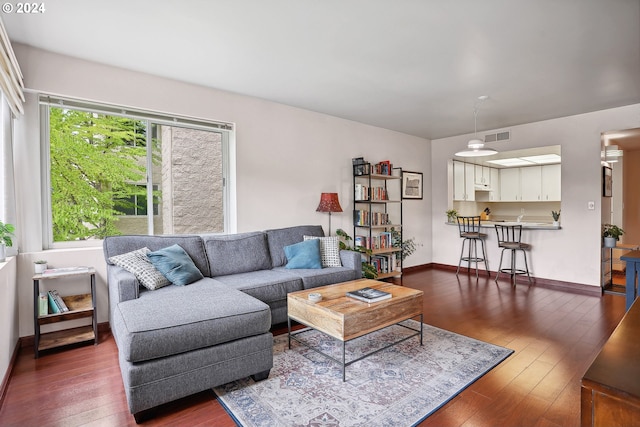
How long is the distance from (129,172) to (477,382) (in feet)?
11.8

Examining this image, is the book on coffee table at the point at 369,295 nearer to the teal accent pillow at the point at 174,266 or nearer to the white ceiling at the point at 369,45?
the teal accent pillow at the point at 174,266

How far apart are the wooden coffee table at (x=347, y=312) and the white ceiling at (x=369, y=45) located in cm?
206

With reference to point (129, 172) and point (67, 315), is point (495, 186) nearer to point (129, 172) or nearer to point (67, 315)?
point (129, 172)

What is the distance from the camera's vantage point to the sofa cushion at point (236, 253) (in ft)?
11.1

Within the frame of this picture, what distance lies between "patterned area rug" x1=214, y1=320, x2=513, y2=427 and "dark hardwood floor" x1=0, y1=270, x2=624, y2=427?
112 mm

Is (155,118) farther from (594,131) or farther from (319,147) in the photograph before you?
(594,131)

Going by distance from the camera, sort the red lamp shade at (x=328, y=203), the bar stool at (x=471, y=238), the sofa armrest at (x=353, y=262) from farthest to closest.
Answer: the bar stool at (x=471, y=238), the red lamp shade at (x=328, y=203), the sofa armrest at (x=353, y=262)

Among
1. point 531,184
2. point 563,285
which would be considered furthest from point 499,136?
point 563,285

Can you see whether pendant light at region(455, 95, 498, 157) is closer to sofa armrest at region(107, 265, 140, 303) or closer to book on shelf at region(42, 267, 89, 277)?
sofa armrest at region(107, 265, 140, 303)

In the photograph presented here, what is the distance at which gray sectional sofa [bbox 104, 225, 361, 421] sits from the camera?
179 centimetres

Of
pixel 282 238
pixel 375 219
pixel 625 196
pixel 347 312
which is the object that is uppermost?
pixel 625 196

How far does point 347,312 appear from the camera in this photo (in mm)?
2258

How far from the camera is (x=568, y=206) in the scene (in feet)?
15.6

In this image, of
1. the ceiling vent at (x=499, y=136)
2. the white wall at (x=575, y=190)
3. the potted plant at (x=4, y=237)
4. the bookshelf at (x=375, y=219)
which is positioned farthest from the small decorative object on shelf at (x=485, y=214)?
the potted plant at (x=4, y=237)
